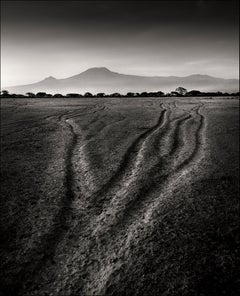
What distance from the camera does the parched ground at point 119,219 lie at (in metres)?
1.56

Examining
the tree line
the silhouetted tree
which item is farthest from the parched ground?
the silhouetted tree

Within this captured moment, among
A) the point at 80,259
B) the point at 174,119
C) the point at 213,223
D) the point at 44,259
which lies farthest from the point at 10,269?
the point at 174,119

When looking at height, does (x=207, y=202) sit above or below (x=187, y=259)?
above

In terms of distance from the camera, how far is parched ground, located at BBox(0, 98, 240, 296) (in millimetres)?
1562

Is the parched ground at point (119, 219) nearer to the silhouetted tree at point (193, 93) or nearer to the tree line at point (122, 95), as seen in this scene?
the tree line at point (122, 95)

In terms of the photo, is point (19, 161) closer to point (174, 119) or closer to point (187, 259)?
point (187, 259)

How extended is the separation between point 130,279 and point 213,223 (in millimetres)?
922

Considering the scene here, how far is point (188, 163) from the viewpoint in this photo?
10.9 feet

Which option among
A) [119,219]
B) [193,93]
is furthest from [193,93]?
[119,219]

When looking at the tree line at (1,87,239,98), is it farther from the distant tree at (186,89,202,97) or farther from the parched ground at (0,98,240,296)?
the parched ground at (0,98,240,296)

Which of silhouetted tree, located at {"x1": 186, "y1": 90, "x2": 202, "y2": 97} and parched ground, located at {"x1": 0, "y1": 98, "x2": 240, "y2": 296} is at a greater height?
silhouetted tree, located at {"x1": 186, "y1": 90, "x2": 202, "y2": 97}

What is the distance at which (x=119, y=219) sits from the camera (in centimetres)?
212

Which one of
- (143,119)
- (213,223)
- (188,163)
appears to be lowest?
(213,223)

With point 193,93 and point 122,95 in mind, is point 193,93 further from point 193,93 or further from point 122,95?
point 122,95
